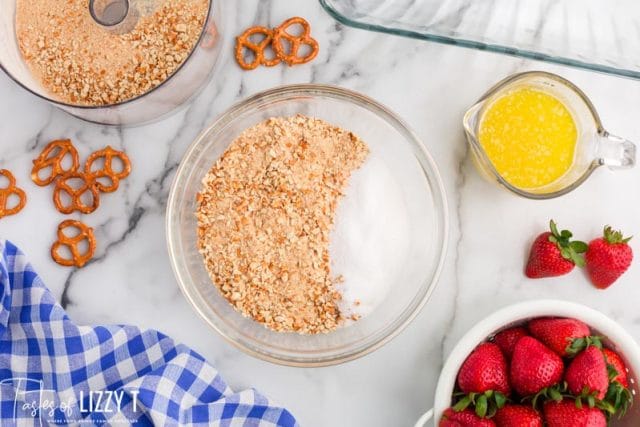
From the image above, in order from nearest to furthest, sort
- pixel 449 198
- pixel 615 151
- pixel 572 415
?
pixel 572 415 → pixel 615 151 → pixel 449 198

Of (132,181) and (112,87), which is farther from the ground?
(112,87)

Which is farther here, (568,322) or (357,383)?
(357,383)

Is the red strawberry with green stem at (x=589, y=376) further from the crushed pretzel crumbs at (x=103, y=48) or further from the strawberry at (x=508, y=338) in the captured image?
A: the crushed pretzel crumbs at (x=103, y=48)

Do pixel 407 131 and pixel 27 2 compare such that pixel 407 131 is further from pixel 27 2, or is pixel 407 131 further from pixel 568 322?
pixel 27 2

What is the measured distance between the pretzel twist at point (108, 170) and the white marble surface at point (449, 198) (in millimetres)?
21

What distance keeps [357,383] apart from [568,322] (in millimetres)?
398

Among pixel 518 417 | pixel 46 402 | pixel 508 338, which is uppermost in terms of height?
pixel 508 338

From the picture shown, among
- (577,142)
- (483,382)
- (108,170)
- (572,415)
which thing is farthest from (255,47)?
(572,415)

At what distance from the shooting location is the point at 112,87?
1.30 meters

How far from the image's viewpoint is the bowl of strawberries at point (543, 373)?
1177mm

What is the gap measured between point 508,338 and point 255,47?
71cm

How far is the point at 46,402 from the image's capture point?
4.39 feet

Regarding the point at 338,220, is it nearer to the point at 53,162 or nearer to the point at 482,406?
the point at 482,406

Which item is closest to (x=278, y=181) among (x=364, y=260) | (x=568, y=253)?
(x=364, y=260)
